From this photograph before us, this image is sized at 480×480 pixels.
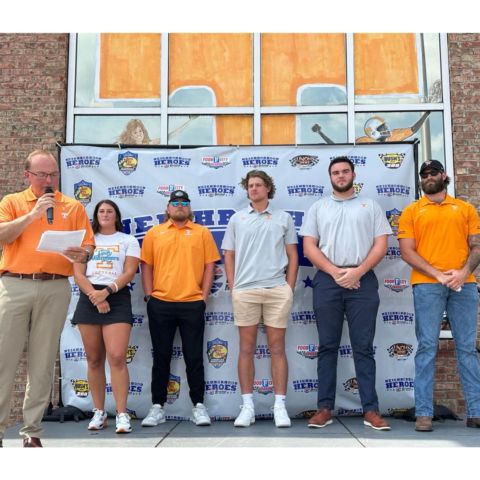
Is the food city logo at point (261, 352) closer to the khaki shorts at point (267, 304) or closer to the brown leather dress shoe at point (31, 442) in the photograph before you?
the khaki shorts at point (267, 304)

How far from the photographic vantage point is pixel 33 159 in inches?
152

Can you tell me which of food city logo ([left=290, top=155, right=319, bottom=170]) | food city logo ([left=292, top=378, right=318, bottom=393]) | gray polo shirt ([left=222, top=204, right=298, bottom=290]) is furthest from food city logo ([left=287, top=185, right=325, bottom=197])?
food city logo ([left=292, top=378, right=318, bottom=393])

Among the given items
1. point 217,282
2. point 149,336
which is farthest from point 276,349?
point 149,336

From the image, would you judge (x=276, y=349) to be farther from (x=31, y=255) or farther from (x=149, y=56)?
(x=149, y=56)

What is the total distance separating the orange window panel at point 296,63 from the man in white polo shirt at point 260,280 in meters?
2.09

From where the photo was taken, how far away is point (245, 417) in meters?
4.59

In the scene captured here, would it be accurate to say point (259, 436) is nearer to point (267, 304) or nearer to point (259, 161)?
point (267, 304)

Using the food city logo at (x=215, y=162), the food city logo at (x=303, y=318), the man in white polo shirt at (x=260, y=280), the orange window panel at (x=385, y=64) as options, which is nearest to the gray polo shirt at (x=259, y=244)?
the man in white polo shirt at (x=260, y=280)

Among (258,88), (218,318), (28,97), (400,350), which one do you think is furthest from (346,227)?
(28,97)

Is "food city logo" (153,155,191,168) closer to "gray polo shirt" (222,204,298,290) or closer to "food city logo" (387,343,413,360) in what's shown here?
"gray polo shirt" (222,204,298,290)

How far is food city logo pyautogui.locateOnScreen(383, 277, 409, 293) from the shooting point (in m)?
5.13

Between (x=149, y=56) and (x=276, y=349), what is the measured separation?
3.96 m

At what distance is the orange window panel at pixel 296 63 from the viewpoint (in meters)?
6.60

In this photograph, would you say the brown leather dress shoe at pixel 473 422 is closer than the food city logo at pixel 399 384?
Yes
